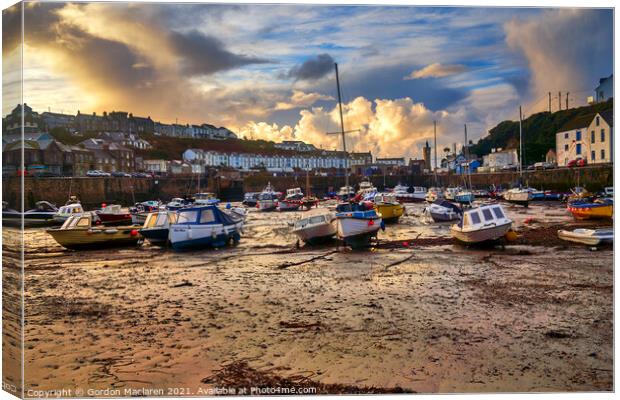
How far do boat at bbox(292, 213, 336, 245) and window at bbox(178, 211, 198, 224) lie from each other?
2501mm

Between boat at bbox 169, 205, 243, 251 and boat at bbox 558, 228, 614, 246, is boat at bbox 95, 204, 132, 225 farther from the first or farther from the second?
boat at bbox 558, 228, 614, 246

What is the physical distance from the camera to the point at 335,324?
16.6 feet

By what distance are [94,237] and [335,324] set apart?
9.00m

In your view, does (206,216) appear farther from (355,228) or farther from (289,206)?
(289,206)

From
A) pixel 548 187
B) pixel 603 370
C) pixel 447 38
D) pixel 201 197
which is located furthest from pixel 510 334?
pixel 201 197

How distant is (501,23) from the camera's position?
4.84 meters

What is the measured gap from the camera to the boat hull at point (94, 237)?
38.9ft

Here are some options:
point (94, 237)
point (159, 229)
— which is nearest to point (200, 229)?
point (159, 229)

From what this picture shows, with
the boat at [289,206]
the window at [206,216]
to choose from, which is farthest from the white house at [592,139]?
the boat at [289,206]

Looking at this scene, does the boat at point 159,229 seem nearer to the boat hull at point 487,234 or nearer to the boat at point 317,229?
the boat at point 317,229

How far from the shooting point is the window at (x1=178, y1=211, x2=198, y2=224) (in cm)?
1187

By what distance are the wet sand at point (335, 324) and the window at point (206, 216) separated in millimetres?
3023

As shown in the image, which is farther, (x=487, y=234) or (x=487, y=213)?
(x=487, y=213)

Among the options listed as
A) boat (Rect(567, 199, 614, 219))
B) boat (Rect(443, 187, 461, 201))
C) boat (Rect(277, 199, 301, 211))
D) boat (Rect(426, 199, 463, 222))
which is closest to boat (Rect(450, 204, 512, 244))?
boat (Rect(567, 199, 614, 219))
